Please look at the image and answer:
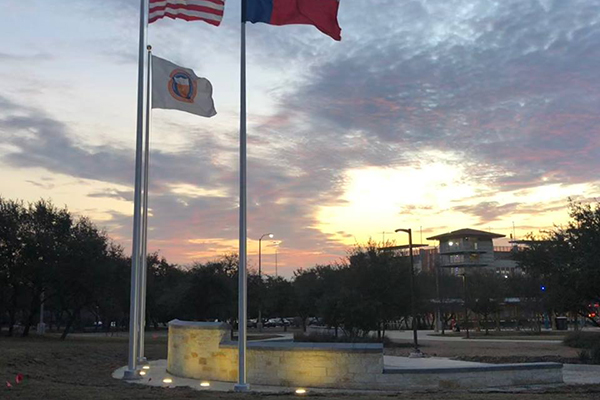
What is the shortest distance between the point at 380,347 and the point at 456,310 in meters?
63.0

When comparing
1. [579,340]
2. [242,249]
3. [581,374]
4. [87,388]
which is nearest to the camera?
[87,388]

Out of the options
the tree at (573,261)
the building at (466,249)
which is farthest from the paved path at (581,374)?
the building at (466,249)

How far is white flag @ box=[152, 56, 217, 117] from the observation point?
1862 centimetres

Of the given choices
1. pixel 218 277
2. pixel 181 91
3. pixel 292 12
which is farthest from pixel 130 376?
pixel 218 277

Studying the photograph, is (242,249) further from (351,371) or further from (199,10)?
(199,10)

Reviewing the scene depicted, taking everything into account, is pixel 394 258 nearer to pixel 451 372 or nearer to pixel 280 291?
pixel 451 372

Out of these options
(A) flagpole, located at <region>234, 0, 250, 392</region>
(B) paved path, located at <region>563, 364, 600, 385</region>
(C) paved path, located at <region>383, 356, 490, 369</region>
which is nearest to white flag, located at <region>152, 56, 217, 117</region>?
(A) flagpole, located at <region>234, 0, 250, 392</region>

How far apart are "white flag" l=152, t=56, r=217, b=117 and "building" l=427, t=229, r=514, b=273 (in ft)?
330

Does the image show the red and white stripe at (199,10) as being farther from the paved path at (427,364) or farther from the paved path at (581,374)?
the paved path at (581,374)

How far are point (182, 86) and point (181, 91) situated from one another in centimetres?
16

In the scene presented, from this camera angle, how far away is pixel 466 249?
11562 centimetres

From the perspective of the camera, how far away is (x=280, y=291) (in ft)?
224

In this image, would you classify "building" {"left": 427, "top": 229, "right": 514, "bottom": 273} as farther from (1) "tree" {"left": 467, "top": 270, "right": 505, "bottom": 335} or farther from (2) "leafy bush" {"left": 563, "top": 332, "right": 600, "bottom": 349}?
(2) "leafy bush" {"left": 563, "top": 332, "right": 600, "bottom": 349}

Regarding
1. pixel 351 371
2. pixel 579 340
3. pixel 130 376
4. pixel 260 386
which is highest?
pixel 351 371
